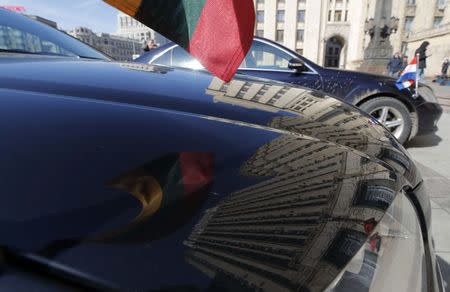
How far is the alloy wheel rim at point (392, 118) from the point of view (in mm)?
4176

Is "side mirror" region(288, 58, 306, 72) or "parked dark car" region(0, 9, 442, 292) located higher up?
"side mirror" region(288, 58, 306, 72)

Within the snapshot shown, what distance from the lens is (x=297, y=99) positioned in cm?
149

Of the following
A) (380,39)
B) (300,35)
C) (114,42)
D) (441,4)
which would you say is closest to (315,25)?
(300,35)

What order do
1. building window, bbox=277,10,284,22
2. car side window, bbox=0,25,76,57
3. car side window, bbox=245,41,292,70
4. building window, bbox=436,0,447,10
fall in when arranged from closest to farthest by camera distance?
car side window, bbox=0,25,76,57, car side window, bbox=245,41,292,70, building window, bbox=436,0,447,10, building window, bbox=277,10,284,22

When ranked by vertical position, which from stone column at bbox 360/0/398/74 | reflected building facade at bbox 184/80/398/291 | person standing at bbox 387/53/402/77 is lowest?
reflected building facade at bbox 184/80/398/291

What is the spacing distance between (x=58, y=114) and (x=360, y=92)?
4076 millimetres

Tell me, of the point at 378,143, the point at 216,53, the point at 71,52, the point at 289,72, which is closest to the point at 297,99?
the point at 378,143

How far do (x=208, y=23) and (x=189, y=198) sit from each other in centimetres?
58

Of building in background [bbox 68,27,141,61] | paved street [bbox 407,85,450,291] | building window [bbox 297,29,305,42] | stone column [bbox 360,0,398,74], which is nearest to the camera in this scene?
paved street [bbox 407,85,450,291]

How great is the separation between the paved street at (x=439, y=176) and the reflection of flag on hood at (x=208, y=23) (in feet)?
5.77

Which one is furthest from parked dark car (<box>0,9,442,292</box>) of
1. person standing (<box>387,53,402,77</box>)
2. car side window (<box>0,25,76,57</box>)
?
person standing (<box>387,53,402,77</box>)

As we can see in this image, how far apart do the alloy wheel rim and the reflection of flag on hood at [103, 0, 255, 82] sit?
369cm

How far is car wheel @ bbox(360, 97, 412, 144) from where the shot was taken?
4168 mm

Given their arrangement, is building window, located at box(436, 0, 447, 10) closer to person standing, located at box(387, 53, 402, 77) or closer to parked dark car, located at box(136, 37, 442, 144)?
person standing, located at box(387, 53, 402, 77)
